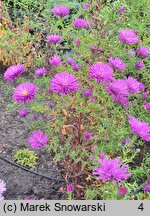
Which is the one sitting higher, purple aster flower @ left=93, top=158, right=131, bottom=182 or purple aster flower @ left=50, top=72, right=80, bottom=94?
purple aster flower @ left=50, top=72, right=80, bottom=94

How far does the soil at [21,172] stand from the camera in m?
2.41

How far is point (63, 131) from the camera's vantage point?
209cm

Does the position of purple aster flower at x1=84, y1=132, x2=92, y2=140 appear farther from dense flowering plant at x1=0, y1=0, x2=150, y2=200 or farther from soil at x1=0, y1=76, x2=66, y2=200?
soil at x1=0, y1=76, x2=66, y2=200

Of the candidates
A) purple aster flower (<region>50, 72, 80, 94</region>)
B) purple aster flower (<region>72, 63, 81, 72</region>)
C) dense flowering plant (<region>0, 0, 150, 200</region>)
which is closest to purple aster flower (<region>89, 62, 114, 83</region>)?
dense flowering plant (<region>0, 0, 150, 200</region>)

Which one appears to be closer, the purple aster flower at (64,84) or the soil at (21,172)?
the purple aster flower at (64,84)

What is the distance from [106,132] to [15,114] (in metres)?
1.13

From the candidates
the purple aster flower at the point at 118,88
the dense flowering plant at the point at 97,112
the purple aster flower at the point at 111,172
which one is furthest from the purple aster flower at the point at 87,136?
the purple aster flower at the point at 111,172

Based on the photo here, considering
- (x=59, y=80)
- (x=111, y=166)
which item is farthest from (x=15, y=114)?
(x=111, y=166)

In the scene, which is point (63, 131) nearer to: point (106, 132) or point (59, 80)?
point (106, 132)

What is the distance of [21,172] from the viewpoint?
8.40ft

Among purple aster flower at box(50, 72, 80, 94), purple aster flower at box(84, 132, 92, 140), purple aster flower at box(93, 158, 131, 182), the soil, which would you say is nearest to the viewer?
purple aster flower at box(93, 158, 131, 182)

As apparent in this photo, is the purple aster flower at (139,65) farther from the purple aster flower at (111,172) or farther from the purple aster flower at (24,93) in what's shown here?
the purple aster flower at (111,172)

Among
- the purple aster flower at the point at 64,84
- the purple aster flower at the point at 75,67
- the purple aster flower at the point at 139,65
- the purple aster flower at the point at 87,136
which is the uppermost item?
the purple aster flower at the point at 64,84

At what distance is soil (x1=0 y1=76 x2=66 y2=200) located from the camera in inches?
94.7
